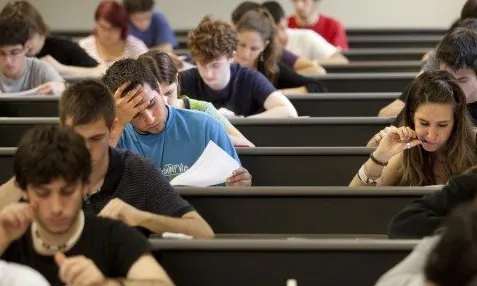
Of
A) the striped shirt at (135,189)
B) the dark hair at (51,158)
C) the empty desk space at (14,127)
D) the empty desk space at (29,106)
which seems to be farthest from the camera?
the empty desk space at (29,106)

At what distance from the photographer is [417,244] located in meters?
2.63

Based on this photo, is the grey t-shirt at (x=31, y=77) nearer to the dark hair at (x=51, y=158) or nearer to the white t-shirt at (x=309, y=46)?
the white t-shirt at (x=309, y=46)

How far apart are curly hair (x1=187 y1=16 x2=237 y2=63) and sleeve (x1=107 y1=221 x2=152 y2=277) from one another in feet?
6.87

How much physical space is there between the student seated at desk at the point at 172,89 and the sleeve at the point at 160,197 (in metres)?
0.66

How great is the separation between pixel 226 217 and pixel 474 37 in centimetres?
132

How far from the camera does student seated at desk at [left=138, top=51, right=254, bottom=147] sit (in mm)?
3768

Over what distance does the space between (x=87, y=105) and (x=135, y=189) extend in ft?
0.90

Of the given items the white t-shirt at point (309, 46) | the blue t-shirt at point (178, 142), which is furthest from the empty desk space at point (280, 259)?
the white t-shirt at point (309, 46)

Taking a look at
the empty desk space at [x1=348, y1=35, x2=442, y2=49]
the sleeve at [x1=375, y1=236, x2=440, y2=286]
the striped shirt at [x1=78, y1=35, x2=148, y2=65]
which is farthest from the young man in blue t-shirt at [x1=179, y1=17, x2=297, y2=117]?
the empty desk space at [x1=348, y1=35, x2=442, y2=49]

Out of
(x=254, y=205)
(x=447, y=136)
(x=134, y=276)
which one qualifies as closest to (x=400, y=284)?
(x=134, y=276)

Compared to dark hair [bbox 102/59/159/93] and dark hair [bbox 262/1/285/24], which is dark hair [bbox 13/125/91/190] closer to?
dark hair [bbox 102/59/159/93]

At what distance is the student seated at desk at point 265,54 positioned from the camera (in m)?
5.35

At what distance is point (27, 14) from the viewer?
5418mm

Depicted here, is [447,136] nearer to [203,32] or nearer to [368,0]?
[203,32]
